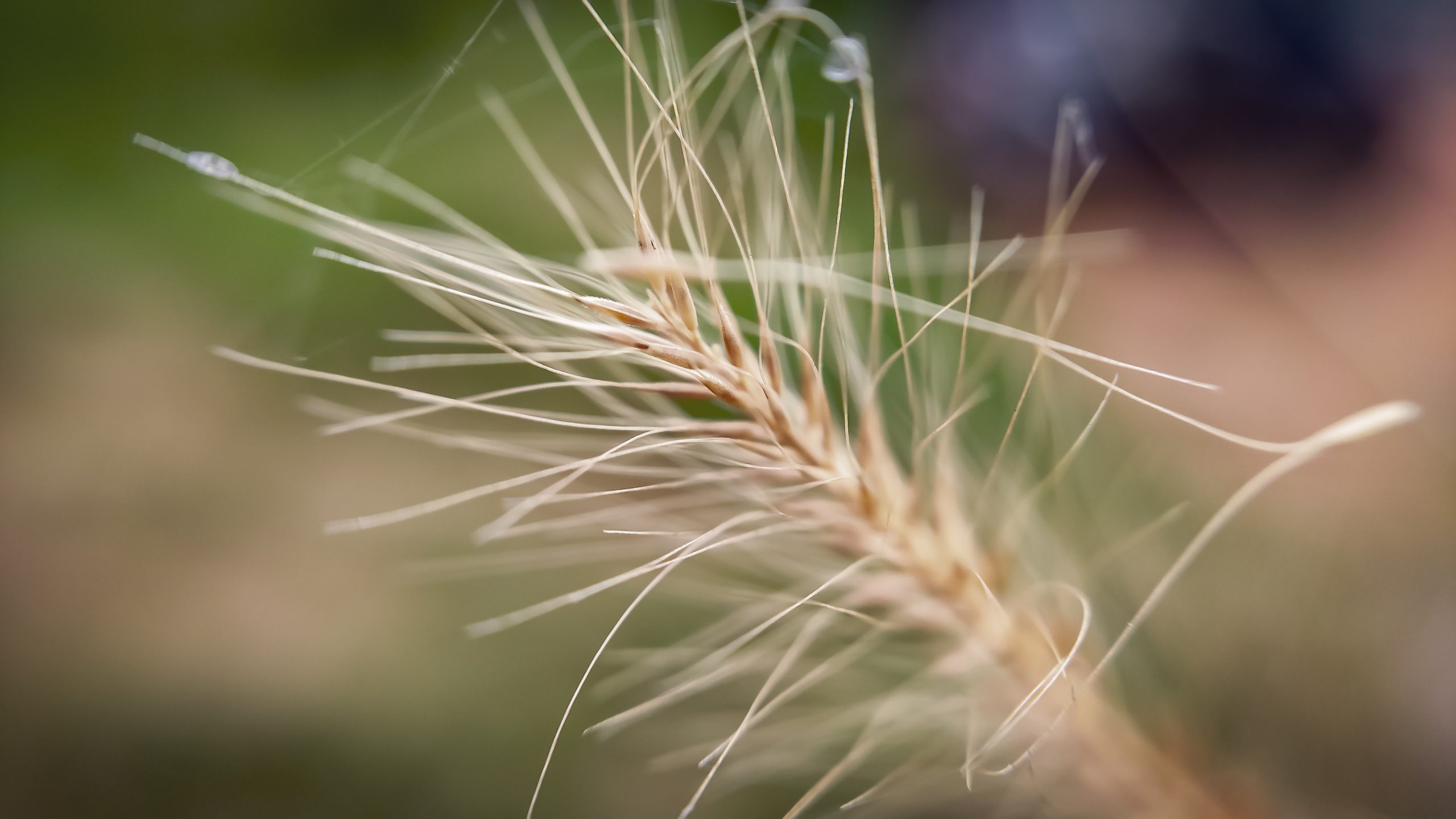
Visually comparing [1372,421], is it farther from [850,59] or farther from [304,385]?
[304,385]

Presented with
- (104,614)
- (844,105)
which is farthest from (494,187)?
(104,614)

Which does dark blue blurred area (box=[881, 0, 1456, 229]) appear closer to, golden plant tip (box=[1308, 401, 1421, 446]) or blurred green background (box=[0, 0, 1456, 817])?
blurred green background (box=[0, 0, 1456, 817])

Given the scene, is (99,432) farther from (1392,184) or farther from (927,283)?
(1392,184)

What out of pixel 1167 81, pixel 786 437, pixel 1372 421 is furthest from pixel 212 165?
pixel 1167 81

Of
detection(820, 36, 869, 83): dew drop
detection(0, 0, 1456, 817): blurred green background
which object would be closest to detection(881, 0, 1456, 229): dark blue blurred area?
detection(0, 0, 1456, 817): blurred green background

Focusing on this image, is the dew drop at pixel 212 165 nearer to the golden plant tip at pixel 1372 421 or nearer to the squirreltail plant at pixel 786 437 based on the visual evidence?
the squirreltail plant at pixel 786 437

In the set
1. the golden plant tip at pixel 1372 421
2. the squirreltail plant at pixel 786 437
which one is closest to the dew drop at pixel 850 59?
the squirreltail plant at pixel 786 437
